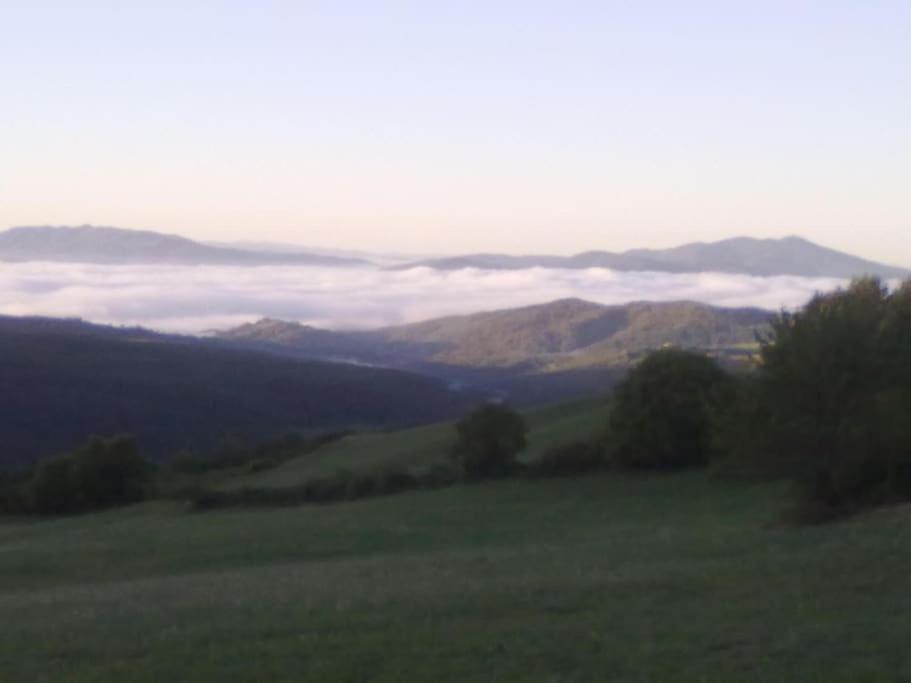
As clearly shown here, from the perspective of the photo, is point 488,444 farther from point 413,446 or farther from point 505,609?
point 505,609

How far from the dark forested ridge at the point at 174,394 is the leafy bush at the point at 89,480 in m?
22.2

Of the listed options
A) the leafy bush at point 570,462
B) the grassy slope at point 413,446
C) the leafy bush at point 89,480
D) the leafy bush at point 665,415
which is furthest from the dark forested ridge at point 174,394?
the leafy bush at point 665,415

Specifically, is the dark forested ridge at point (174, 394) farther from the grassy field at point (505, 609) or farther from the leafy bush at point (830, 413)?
the leafy bush at point (830, 413)

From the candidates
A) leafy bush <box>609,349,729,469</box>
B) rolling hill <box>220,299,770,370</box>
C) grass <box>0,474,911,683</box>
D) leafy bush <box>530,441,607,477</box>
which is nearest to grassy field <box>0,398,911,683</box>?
grass <box>0,474,911,683</box>

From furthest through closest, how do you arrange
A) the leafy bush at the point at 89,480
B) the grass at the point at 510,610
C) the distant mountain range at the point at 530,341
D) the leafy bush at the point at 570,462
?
the distant mountain range at the point at 530,341 < the leafy bush at the point at 89,480 < the leafy bush at the point at 570,462 < the grass at the point at 510,610

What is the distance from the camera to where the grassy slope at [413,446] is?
55.0 metres

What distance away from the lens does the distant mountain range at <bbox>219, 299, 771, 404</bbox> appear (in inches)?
4631

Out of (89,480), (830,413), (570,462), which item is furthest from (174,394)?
(830,413)

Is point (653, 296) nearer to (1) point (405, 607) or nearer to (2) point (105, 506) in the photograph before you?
(2) point (105, 506)

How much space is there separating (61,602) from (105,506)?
34293mm

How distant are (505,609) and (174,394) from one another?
3172 inches

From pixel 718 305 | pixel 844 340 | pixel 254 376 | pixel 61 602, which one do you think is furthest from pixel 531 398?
pixel 61 602

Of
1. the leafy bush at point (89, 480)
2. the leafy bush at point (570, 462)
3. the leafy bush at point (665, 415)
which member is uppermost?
the leafy bush at point (665, 415)

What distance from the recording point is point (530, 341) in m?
154
